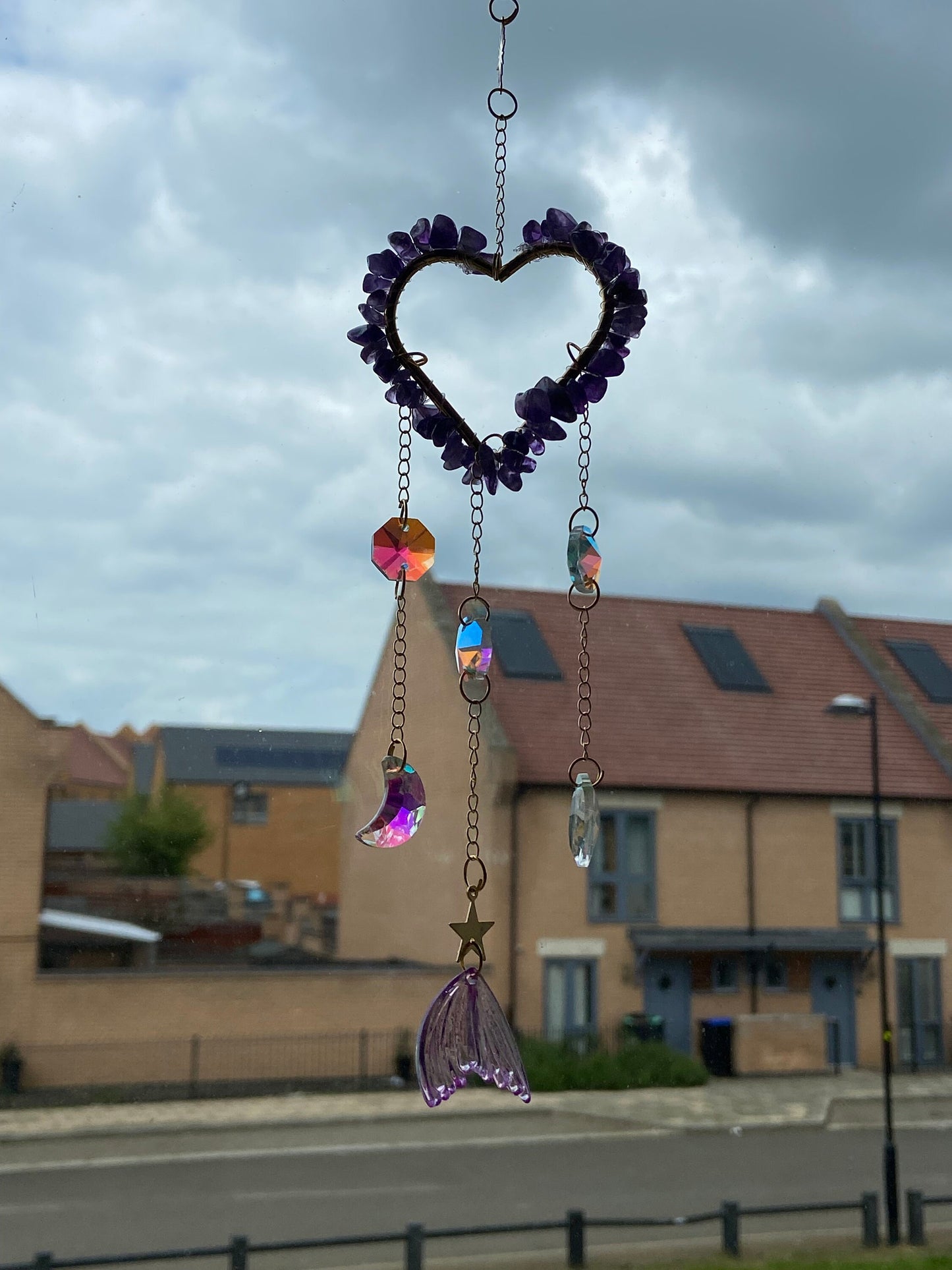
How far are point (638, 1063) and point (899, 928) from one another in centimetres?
307

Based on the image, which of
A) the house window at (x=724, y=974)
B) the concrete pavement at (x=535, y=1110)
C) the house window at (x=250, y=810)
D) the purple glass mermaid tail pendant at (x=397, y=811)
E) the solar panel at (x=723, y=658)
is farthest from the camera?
the house window at (x=250, y=810)

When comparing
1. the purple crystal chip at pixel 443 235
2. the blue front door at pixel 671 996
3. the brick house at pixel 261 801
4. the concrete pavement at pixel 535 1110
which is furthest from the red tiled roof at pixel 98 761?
the purple crystal chip at pixel 443 235

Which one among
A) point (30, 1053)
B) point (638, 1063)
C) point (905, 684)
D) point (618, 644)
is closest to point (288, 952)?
point (30, 1053)

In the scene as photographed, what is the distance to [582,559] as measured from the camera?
1.32 m

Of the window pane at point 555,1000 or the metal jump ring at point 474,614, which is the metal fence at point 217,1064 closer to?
the window pane at point 555,1000

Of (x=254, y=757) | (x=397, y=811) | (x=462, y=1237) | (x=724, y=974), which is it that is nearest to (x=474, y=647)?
(x=397, y=811)

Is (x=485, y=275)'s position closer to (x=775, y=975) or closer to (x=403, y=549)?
(x=403, y=549)

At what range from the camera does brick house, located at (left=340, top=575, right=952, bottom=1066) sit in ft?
34.2

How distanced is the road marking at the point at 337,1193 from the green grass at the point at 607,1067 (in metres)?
2.44

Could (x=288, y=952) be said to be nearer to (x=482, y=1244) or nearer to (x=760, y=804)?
(x=760, y=804)

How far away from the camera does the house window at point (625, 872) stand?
36.1 ft

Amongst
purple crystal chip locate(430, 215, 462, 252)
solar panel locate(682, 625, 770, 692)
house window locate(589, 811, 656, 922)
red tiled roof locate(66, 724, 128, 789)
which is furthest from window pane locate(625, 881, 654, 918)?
purple crystal chip locate(430, 215, 462, 252)

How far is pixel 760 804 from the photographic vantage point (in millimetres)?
11648

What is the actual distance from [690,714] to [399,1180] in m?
5.43
